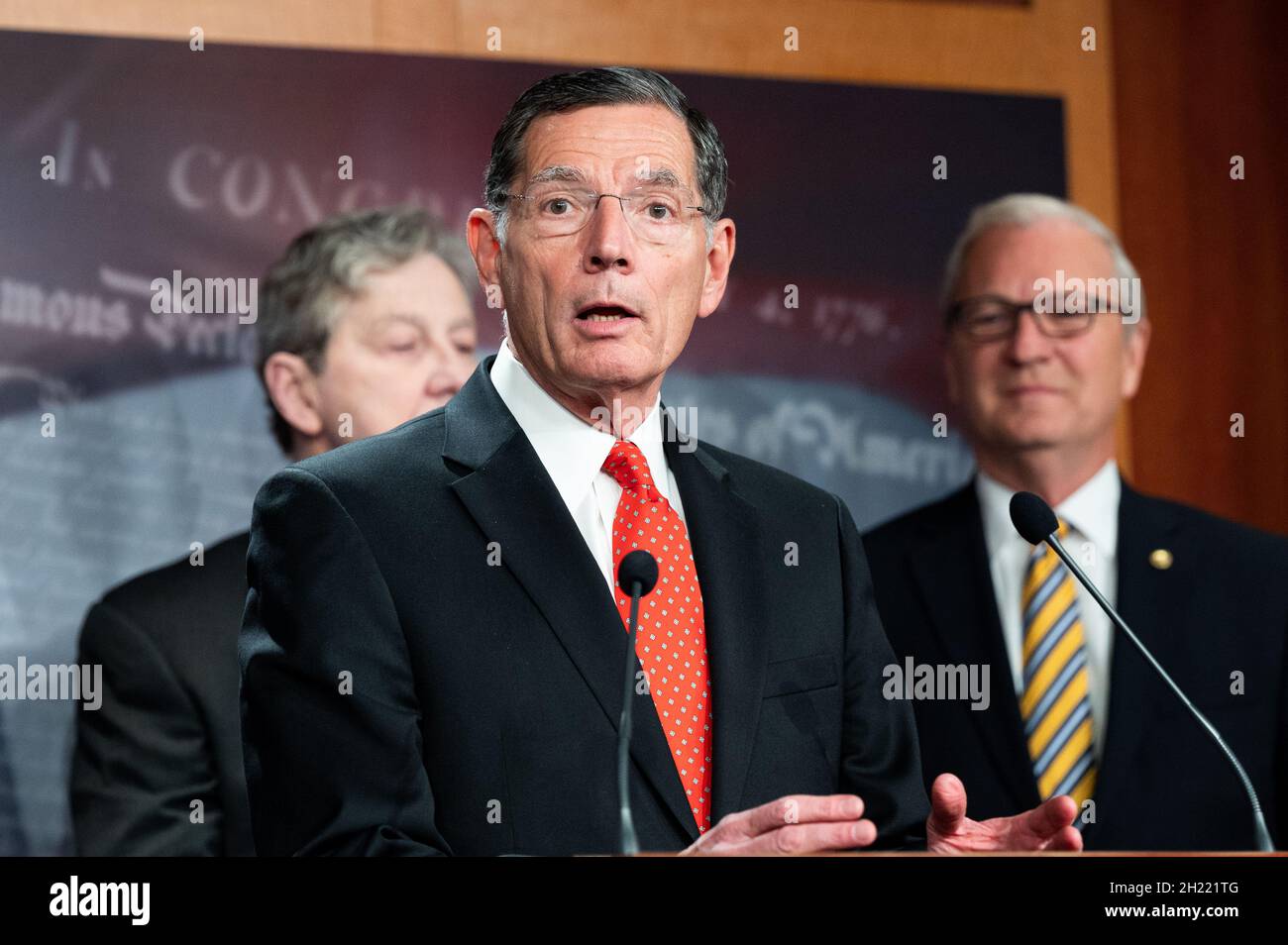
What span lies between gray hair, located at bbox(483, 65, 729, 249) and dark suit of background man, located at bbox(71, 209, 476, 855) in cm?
121

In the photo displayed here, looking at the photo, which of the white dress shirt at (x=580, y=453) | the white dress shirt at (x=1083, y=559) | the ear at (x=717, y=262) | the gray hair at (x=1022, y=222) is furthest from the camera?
the gray hair at (x=1022, y=222)

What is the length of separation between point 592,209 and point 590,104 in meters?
0.14

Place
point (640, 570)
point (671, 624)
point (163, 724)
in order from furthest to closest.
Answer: point (163, 724) < point (671, 624) < point (640, 570)

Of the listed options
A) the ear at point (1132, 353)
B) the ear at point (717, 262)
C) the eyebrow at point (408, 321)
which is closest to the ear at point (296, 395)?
the eyebrow at point (408, 321)

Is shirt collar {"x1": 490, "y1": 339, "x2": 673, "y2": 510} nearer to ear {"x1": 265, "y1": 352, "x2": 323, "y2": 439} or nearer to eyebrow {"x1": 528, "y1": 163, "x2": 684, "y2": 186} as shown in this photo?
eyebrow {"x1": 528, "y1": 163, "x2": 684, "y2": 186}

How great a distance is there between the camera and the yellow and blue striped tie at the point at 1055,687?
9.97 feet

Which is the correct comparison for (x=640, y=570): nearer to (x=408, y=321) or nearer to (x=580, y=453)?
(x=580, y=453)

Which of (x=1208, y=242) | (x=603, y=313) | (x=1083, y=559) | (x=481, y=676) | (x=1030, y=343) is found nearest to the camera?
(x=481, y=676)

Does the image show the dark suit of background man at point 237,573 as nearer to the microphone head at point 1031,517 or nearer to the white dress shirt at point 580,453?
the white dress shirt at point 580,453

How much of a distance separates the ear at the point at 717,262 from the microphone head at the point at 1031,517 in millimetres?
527

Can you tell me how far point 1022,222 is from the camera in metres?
3.62

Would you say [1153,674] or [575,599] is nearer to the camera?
[575,599]

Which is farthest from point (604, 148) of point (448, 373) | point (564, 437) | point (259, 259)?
point (259, 259)

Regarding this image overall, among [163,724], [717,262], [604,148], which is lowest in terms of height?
[163,724]
